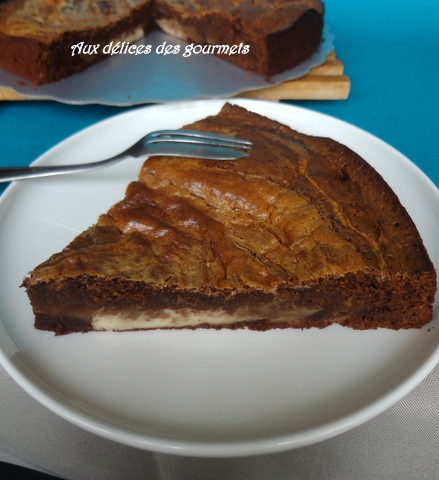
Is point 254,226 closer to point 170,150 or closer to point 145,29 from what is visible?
point 170,150

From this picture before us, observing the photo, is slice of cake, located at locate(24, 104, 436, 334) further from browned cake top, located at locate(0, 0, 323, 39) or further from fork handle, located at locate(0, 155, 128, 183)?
browned cake top, located at locate(0, 0, 323, 39)

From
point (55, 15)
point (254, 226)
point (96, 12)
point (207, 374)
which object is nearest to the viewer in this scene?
point (207, 374)

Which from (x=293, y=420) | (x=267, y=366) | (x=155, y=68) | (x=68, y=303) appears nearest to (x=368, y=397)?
(x=293, y=420)

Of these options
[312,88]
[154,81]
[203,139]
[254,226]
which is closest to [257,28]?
[312,88]

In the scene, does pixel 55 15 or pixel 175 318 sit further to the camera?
pixel 55 15

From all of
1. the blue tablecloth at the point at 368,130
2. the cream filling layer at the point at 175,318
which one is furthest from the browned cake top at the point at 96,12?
the cream filling layer at the point at 175,318

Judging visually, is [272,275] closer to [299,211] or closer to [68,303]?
[299,211]

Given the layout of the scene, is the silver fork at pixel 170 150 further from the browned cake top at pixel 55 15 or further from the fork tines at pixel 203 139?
the browned cake top at pixel 55 15
